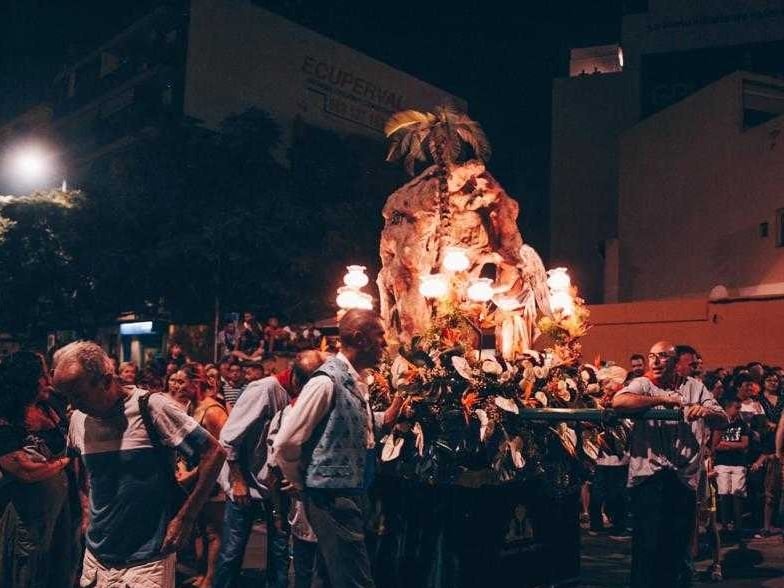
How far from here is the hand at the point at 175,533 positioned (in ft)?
12.8

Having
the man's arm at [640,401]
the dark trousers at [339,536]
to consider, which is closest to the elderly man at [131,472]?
the dark trousers at [339,536]

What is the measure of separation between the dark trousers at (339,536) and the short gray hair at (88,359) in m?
1.24

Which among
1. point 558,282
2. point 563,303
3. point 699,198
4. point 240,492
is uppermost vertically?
point 699,198

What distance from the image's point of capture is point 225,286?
24.3 m

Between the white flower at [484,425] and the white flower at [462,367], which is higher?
the white flower at [462,367]

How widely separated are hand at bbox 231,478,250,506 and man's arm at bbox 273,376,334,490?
199 centimetres

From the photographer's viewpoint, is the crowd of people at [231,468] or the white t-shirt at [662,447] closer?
the crowd of people at [231,468]

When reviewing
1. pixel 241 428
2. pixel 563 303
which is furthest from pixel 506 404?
pixel 563 303

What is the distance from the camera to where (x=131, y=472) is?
3.91 m

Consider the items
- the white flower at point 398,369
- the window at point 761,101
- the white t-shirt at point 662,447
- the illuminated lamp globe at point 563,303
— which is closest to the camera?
the white t-shirt at point 662,447

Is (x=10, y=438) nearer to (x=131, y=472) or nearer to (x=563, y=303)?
(x=131, y=472)

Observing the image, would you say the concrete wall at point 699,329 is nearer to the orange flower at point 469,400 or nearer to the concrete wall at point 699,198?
the concrete wall at point 699,198

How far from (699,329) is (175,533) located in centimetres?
1861

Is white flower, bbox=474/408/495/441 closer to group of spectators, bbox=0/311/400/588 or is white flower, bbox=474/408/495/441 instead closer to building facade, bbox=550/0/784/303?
group of spectators, bbox=0/311/400/588
